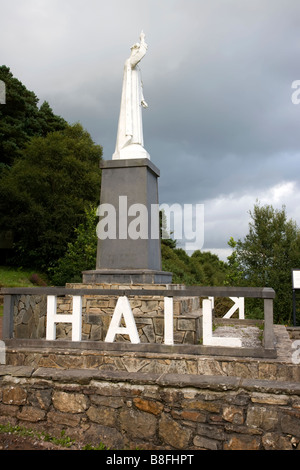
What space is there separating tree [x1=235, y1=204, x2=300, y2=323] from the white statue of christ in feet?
30.8

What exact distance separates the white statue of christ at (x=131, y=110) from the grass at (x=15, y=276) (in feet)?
35.0

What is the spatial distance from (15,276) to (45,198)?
5441 mm

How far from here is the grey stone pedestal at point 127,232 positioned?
7.35 meters

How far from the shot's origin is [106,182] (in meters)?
7.90

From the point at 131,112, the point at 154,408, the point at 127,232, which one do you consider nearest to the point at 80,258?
the point at 131,112

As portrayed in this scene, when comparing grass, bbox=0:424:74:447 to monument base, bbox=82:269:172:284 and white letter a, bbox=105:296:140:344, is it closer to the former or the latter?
white letter a, bbox=105:296:140:344

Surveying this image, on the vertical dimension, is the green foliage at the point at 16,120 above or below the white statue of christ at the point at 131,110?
above

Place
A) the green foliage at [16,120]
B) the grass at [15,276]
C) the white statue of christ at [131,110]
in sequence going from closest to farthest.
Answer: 1. the white statue of christ at [131,110]
2. the grass at [15,276]
3. the green foliage at [16,120]

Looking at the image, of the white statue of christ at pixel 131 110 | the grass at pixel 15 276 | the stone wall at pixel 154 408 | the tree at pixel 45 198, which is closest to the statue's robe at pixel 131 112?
the white statue of christ at pixel 131 110

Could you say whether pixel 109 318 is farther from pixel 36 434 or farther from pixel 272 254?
pixel 272 254

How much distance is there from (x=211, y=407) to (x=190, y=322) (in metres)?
1.91

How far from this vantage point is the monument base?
705 cm

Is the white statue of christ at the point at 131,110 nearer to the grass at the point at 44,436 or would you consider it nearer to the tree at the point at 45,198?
the grass at the point at 44,436

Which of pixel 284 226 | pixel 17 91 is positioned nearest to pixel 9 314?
pixel 284 226
